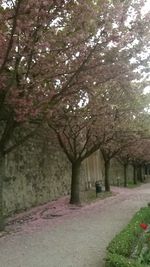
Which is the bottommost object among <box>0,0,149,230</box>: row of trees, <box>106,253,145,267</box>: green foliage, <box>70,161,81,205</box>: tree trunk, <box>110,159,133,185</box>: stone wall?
<box>106,253,145,267</box>: green foliage

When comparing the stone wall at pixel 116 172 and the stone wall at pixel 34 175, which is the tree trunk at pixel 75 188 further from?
the stone wall at pixel 116 172

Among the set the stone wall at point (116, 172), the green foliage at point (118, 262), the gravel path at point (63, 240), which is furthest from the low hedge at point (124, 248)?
the stone wall at point (116, 172)

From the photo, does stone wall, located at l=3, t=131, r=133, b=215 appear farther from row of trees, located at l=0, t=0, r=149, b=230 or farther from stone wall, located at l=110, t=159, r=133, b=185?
stone wall, located at l=110, t=159, r=133, b=185

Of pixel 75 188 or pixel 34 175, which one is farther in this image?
pixel 75 188

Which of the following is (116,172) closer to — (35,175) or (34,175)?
(35,175)

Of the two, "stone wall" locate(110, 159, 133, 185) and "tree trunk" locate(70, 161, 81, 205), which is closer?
"tree trunk" locate(70, 161, 81, 205)

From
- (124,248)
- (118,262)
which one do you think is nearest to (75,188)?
(124,248)

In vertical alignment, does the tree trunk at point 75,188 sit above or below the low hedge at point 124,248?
above

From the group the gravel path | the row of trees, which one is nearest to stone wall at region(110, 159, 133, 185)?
the gravel path

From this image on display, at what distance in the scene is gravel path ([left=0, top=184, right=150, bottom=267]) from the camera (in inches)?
296

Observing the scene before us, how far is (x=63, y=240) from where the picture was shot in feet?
30.8

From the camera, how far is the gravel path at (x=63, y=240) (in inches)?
296

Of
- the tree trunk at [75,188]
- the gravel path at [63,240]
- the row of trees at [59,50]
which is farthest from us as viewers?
the tree trunk at [75,188]

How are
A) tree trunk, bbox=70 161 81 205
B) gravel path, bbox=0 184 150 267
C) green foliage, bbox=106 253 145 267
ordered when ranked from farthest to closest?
tree trunk, bbox=70 161 81 205
gravel path, bbox=0 184 150 267
green foliage, bbox=106 253 145 267
